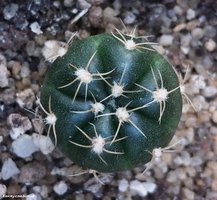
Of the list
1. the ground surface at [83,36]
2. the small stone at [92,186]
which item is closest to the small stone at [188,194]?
the ground surface at [83,36]

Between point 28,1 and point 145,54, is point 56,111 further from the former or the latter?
point 28,1

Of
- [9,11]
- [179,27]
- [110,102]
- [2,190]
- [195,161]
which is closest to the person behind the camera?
[110,102]

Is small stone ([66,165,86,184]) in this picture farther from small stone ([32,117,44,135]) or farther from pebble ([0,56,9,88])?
pebble ([0,56,9,88])

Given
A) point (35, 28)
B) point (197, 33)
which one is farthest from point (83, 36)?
point (197, 33)

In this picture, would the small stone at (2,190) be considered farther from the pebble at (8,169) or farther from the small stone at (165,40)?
the small stone at (165,40)

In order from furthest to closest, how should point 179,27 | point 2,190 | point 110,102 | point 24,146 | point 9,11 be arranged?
point 179,27 < point 9,11 < point 24,146 < point 2,190 < point 110,102

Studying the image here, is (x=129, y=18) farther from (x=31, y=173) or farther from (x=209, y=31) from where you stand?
(x=31, y=173)

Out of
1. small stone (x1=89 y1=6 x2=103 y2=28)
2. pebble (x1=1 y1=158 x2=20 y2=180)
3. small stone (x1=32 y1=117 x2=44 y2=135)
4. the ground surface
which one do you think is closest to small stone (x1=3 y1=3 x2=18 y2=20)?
the ground surface

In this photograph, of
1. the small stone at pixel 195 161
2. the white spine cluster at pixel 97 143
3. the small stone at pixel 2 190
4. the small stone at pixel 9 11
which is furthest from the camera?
the small stone at pixel 195 161
